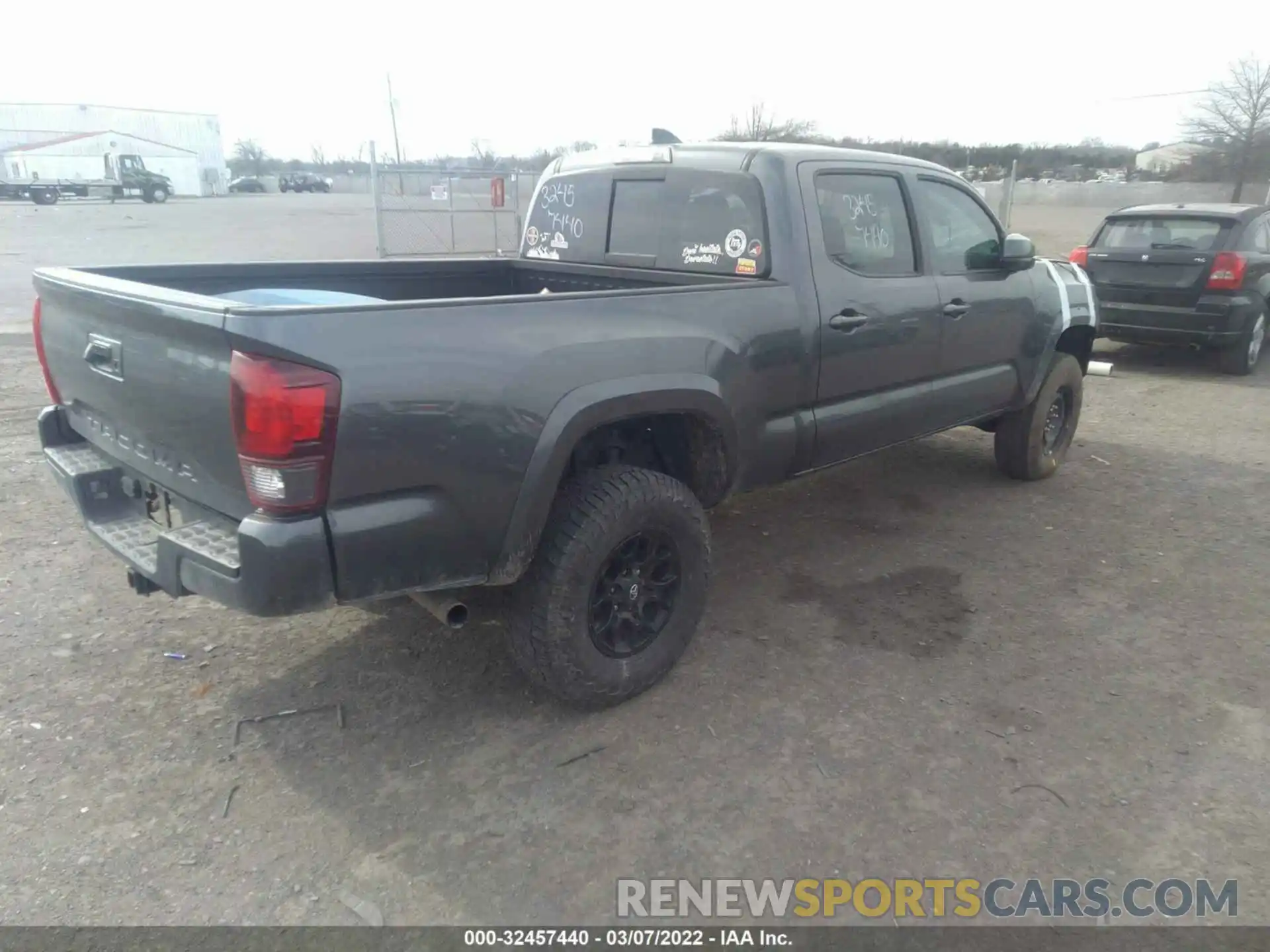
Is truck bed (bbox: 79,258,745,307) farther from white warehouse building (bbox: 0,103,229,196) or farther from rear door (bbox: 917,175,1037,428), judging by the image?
white warehouse building (bbox: 0,103,229,196)

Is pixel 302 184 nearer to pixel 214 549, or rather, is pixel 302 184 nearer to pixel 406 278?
pixel 406 278

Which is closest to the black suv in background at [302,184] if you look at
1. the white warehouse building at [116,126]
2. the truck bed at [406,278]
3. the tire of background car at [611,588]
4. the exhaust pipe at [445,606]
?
the white warehouse building at [116,126]

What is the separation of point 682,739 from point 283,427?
5.40 feet

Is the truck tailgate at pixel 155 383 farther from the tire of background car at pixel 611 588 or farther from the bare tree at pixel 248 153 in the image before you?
the bare tree at pixel 248 153

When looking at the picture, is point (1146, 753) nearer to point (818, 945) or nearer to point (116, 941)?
point (818, 945)

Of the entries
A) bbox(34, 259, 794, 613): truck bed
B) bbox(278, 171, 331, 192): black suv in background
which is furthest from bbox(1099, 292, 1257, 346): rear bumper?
bbox(278, 171, 331, 192): black suv in background

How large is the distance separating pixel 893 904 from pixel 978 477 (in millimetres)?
3922

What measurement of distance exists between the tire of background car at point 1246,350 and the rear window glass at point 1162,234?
2.82 feet

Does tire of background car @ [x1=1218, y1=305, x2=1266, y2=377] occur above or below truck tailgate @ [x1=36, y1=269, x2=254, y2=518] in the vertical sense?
below

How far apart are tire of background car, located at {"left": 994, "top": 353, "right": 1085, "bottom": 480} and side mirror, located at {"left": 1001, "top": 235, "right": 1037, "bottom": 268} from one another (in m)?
0.94

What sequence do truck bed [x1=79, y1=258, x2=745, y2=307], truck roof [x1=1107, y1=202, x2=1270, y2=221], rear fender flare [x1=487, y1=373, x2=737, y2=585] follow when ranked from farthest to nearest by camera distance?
truck roof [x1=1107, y1=202, x2=1270, y2=221], truck bed [x1=79, y1=258, x2=745, y2=307], rear fender flare [x1=487, y1=373, x2=737, y2=585]

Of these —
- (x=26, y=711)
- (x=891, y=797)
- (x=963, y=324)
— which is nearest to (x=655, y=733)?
(x=891, y=797)

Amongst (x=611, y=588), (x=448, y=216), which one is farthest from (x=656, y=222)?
(x=448, y=216)

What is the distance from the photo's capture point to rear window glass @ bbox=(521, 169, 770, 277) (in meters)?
3.74
